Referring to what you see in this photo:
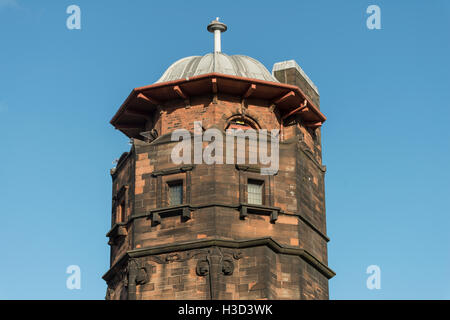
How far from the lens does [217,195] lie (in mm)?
47781

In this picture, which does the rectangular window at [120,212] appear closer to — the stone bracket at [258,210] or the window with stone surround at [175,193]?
the window with stone surround at [175,193]

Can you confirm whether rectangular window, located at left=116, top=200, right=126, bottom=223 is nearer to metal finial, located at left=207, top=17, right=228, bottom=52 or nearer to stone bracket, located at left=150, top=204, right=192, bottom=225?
stone bracket, located at left=150, top=204, right=192, bottom=225

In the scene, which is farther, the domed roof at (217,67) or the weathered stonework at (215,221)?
the domed roof at (217,67)

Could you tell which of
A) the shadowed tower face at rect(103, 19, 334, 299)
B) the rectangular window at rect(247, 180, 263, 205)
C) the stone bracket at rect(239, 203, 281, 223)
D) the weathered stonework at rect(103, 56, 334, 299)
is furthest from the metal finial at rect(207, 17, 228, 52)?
the stone bracket at rect(239, 203, 281, 223)

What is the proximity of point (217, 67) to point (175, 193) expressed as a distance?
610cm

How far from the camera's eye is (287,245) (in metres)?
47.9

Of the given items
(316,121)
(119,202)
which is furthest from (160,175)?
(316,121)

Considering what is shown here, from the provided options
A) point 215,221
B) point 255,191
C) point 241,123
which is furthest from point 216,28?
point 215,221

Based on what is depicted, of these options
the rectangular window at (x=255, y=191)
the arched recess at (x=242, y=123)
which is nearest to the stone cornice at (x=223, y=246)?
the rectangular window at (x=255, y=191)

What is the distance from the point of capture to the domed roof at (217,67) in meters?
51.2

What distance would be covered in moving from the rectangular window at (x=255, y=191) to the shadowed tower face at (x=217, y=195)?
0.05 metres

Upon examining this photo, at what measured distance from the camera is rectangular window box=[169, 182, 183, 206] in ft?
159
